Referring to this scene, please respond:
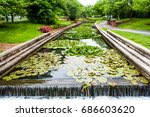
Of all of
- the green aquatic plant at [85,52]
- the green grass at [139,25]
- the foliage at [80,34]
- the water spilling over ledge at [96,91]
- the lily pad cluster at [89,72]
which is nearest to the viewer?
the water spilling over ledge at [96,91]

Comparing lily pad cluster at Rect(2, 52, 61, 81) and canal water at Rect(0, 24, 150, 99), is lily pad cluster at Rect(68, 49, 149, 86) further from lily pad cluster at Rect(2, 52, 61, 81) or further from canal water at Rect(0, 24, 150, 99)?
lily pad cluster at Rect(2, 52, 61, 81)

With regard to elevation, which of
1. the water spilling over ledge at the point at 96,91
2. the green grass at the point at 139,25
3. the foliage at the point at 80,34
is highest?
the green grass at the point at 139,25

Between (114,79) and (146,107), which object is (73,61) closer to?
(114,79)

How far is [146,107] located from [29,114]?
3.53 metres

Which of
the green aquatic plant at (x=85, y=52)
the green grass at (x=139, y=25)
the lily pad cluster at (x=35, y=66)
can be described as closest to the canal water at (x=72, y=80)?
the lily pad cluster at (x=35, y=66)

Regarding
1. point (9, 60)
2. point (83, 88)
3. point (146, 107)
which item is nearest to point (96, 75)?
point (83, 88)

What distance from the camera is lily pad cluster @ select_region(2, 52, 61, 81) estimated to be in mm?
10141

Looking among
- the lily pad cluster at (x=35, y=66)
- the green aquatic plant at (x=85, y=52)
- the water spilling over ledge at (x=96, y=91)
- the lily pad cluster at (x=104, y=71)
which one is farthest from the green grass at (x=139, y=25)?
the water spilling over ledge at (x=96, y=91)

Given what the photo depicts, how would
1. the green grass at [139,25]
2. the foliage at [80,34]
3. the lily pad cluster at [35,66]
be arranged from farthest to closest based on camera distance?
the green grass at [139,25] → the foliage at [80,34] → the lily pad cluster at [35,66]

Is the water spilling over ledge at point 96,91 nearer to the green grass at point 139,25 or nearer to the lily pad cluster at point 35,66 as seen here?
the lily pad cluster at point 35,66

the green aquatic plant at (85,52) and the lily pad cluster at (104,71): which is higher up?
the green aquatic plant at (85,52)

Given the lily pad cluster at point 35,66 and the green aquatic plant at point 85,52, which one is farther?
the green aquatic plant at point 85,52

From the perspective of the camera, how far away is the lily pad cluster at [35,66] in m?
10.1

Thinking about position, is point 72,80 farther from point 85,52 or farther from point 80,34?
point 80,34
